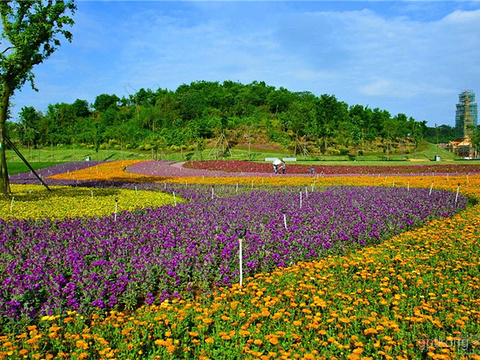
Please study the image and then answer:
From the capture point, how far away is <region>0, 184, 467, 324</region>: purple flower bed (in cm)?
646

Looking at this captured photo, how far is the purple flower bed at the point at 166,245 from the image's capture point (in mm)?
6457

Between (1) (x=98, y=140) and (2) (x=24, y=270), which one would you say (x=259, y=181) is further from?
(1) (x=98, y=140)

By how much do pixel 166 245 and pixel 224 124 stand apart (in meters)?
54.7

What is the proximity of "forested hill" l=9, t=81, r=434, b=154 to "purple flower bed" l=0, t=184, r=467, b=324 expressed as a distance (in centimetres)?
4351

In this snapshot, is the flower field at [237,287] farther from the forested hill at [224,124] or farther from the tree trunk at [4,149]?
the forested hill at [224,124]

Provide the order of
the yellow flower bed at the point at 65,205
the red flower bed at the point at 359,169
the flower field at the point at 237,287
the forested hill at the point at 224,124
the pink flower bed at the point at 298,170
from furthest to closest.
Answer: the forested hill at the point at 224,124 → the red flower bed at the point at 359,169 → the pink flower bed at the point at 298,170 → the yellow flower bed at the point at 65,205 → the flower field at the point at 237,287

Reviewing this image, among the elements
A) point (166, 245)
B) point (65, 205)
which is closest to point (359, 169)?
point (65, 205)

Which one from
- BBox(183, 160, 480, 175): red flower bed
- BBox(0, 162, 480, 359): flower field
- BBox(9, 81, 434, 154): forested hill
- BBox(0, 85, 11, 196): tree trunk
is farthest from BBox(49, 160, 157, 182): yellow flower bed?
BBox(0, 162, 480, 359): flower field

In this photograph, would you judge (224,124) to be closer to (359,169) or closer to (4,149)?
(359,169)

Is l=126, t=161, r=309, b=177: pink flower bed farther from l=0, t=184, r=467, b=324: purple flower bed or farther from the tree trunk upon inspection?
l=0, t=184, r=467, b=324: purple flower bed

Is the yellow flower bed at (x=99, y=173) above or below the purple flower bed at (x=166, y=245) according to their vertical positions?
above

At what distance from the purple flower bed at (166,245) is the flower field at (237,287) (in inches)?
1.4

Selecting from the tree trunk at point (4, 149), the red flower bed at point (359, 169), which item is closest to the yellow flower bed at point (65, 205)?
the tree trunk at point (4, 149)

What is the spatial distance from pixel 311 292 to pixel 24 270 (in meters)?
5.12
